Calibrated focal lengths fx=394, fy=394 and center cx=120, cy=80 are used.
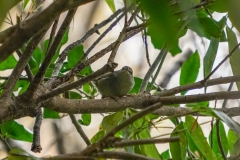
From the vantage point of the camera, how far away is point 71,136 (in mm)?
2010

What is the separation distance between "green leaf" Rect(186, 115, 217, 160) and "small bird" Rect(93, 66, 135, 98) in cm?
12

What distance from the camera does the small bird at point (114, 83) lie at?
2.23 ft

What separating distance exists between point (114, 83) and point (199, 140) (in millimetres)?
195

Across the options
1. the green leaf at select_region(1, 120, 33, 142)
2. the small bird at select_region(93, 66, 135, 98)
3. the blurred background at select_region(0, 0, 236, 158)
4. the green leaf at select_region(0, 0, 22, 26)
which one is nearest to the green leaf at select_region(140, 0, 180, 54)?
the green leaf at select_region(0, 0, 22, 26)

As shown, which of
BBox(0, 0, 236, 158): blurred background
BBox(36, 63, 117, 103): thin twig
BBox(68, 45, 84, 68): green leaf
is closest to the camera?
BBox(36, 63, 117, 103): thin twig

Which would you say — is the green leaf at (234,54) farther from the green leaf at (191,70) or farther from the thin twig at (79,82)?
the green leaf at (191,70)

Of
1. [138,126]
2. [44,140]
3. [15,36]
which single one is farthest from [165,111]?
[44,140]

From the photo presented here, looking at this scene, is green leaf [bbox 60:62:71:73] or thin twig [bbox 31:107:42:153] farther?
green leaf [bbox 60:62:71:73]

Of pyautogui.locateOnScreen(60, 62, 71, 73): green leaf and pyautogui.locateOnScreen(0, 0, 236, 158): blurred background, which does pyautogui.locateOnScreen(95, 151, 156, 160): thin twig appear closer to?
pyautogui.locateOnScreen(60, 62, 71, 73): green leaf

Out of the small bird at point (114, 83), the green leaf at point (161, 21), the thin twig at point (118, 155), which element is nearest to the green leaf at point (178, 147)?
the small bird at point (114, 83)

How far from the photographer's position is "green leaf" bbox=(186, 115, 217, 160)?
59cm

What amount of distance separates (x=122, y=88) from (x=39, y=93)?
214 mm

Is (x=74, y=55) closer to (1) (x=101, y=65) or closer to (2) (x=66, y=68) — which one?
(2) (x=66, y=68)

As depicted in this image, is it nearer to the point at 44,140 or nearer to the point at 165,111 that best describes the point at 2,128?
the point at 165,111
